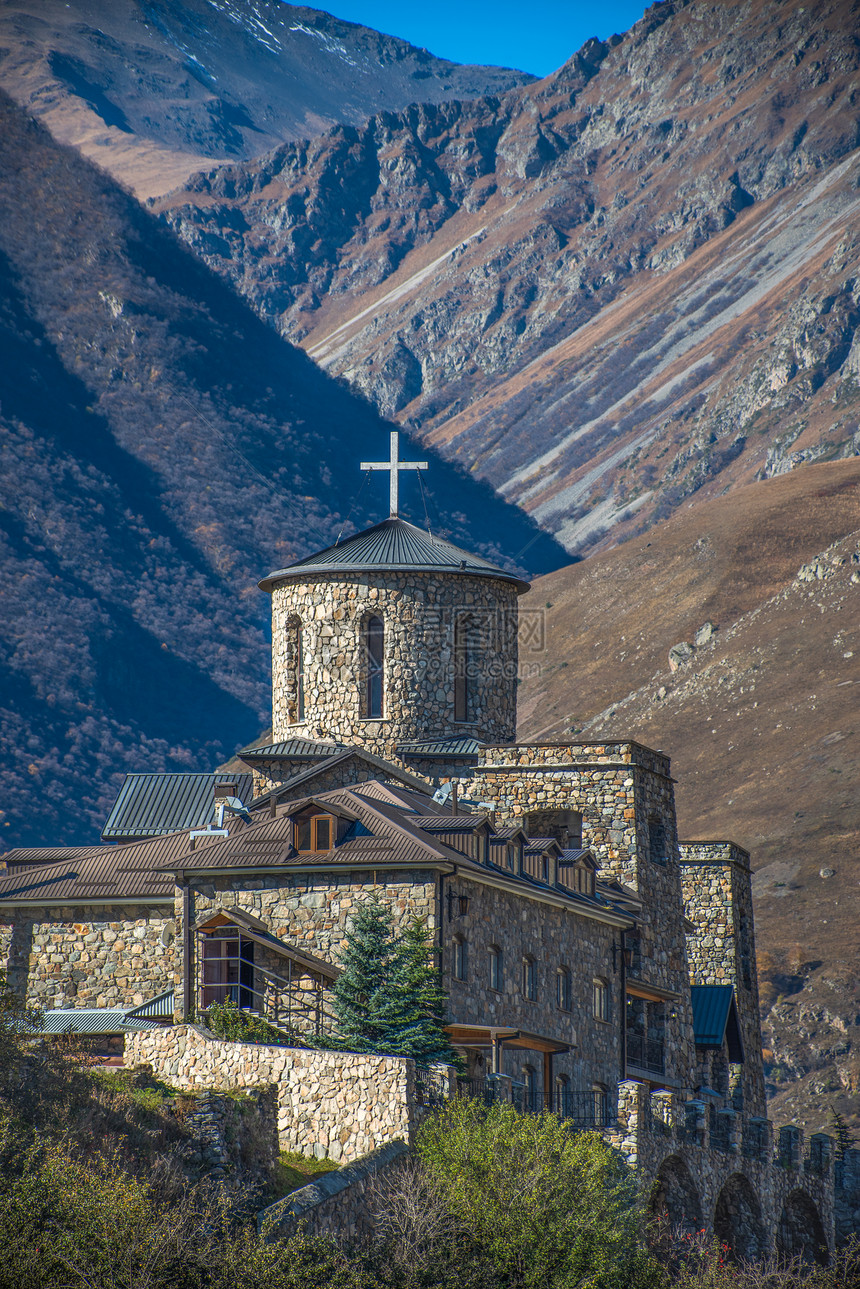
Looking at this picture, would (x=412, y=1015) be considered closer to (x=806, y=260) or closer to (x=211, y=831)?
(x=211, y=831)

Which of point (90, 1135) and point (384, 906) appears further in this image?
point (384, 906)

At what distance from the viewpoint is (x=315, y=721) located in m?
42.3

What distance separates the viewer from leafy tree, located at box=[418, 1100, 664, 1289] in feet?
75.8

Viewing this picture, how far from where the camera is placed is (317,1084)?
1025 inches

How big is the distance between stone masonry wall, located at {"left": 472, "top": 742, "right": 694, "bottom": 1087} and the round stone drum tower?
285cm

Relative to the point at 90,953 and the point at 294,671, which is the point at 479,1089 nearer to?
the point at 90,953

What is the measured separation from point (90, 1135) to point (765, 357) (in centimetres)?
17275

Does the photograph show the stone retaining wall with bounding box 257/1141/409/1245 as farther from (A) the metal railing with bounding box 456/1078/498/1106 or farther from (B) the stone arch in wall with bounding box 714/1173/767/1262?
(B) the stone arch in wall with bounding box 714/1173/767/1262

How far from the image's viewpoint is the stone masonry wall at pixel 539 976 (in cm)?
3072

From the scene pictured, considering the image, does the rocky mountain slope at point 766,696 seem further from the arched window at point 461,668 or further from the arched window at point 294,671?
the arched window at point 294,671

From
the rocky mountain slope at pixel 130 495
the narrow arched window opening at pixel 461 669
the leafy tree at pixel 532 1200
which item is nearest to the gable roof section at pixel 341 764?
the narrow arched window opening at pixel 461 669

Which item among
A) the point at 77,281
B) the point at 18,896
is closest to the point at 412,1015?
the point at 18,896

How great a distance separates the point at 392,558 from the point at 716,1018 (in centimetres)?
1331

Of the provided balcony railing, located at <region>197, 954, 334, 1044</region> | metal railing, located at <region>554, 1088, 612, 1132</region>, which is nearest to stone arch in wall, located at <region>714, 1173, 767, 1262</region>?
metal railing, located at <region>554, 1088, 612, 1132</region>
